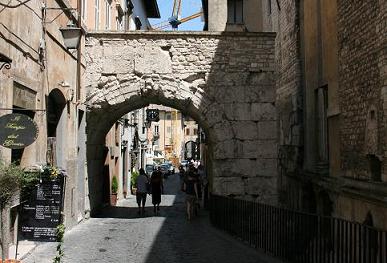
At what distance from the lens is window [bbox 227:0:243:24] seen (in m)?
26.5

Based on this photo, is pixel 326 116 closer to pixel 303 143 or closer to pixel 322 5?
pixel 303 143

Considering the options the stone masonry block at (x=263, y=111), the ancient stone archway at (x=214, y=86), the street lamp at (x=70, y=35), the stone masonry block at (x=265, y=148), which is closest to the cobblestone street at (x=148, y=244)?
the ancient stone archway at (x=214, y=86)

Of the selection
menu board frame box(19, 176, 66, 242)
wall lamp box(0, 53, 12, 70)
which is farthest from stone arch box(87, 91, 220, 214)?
wall lamp box(0, 53, 12, 70)

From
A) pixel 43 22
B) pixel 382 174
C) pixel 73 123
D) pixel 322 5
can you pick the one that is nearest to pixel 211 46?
pixel 322 5

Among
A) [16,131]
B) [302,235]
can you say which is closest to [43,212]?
[16,131]

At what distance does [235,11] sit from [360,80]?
17.8 meters

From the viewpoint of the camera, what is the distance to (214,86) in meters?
13.9

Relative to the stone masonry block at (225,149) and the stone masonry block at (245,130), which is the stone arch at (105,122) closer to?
the stone masonry block at (225,149)

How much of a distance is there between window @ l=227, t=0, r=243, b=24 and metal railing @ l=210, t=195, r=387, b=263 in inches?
647

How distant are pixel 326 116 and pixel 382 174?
385 cm

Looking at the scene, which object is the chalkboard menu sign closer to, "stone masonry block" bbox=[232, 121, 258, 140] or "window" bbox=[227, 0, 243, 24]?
"stone masonry block" bbox=[232, 121, 258, 140]

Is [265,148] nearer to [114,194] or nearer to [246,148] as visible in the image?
[246,148]

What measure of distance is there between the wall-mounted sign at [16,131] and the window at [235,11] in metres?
21.1

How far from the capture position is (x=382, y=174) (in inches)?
341
